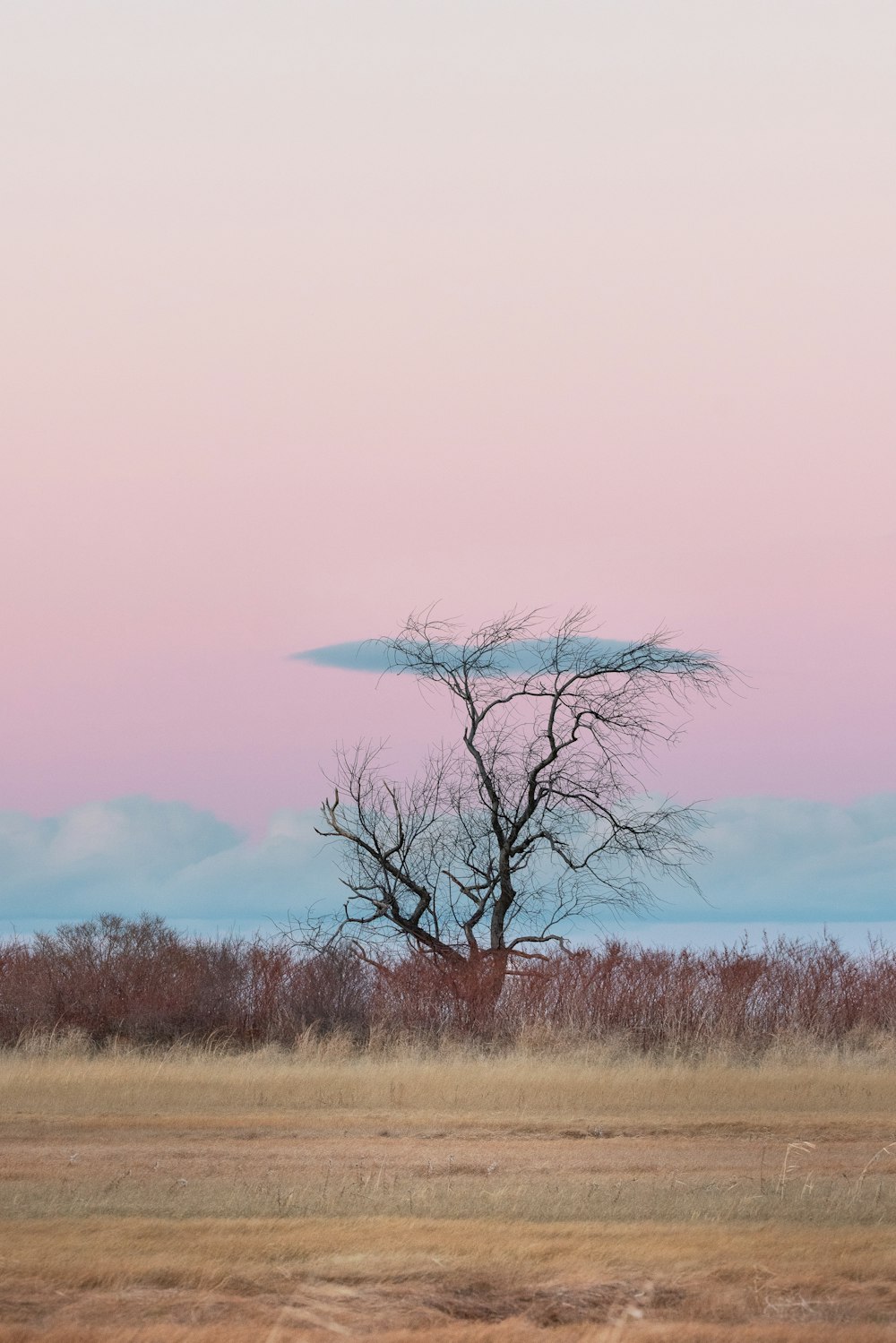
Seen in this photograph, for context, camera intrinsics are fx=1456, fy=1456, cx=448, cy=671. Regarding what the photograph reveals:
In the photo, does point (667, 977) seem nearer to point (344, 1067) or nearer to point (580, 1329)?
point (344, 1067)

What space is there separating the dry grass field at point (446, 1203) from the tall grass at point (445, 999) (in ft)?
12.2

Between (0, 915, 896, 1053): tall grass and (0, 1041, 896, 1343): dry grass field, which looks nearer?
(0, 1041, 896, 1343): dry grass field

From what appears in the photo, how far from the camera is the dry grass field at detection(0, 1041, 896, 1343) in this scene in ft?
26.9

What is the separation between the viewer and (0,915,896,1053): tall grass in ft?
81.3

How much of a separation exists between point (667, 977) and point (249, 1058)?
7697 mm

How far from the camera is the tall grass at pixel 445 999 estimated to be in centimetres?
2478

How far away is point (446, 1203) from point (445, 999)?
47.6 ft

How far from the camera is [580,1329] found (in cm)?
790

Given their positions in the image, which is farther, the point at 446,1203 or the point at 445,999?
the point at 445,999

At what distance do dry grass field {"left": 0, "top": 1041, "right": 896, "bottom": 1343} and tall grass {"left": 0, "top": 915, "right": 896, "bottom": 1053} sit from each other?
12.2 feet

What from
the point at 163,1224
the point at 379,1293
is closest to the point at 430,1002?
the point at 163,1224

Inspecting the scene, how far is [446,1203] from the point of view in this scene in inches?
448

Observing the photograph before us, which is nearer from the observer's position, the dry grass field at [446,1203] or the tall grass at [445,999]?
the dry grass field at [446,1203]

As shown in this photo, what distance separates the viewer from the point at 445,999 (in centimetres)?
2580
